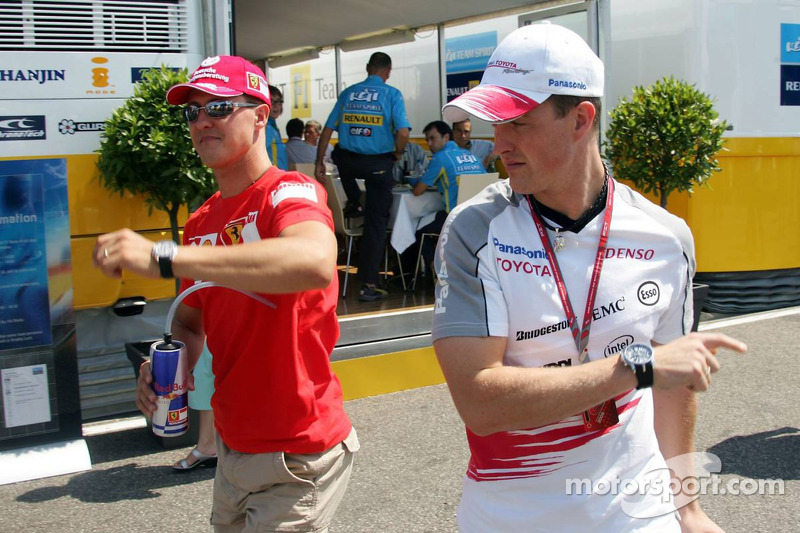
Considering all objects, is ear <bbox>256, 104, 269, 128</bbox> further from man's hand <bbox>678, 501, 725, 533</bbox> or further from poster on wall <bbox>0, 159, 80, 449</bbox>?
poster on wall <bbox>0, 159, 80, 449</bbox>

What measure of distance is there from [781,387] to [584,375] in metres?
5.46

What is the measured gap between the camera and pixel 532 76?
1701 millimetres

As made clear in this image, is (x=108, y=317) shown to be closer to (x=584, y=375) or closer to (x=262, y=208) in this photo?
(x=262, y=208)

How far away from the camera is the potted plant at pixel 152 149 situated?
17.6ft

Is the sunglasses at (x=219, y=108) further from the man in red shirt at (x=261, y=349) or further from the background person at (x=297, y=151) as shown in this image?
the background person at (x=297, y=151)

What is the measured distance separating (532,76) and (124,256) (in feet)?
3.09

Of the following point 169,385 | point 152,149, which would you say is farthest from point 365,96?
point 169,385

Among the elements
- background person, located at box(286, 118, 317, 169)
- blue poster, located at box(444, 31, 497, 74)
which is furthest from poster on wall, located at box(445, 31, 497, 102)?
background person, located at box(286, 118, 317, 169)

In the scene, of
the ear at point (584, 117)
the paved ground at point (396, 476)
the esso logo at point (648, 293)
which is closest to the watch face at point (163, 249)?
the ear at point (584, 117)

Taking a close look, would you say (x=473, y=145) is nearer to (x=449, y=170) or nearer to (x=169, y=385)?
(x=449, y=170)

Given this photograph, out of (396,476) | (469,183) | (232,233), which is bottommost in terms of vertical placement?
(396,476)

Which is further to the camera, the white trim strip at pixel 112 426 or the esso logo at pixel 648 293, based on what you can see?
the white trim strip at pixel 112 426

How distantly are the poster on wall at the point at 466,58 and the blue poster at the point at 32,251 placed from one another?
6.79m

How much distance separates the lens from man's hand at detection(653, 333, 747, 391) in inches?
62.1
